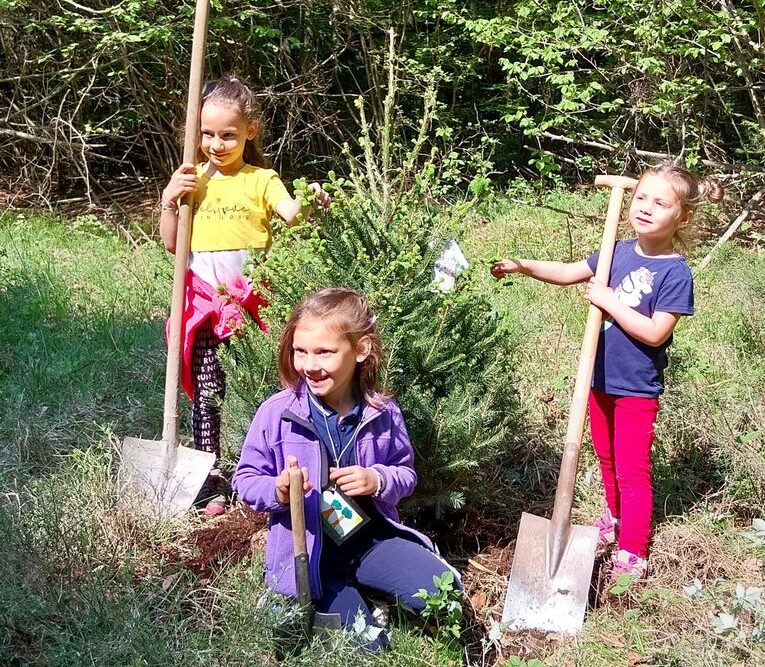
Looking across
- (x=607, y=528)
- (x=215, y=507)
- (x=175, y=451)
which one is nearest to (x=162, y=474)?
(x=175, y=451)

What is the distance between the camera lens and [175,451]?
362 cm

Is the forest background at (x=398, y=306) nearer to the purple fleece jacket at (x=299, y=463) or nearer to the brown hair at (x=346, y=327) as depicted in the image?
the purple fleece jacket at (x=299, y=463)

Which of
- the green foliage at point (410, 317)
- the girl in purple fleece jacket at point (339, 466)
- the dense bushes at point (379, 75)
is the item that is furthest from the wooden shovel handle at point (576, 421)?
the dense bushes at point (379, 75)

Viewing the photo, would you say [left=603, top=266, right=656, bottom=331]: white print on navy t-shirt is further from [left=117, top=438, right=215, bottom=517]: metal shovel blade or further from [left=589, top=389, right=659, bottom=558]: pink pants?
[left=117, top=438, right=215, bottom=517]: metal shovel blade

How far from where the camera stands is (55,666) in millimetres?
2490

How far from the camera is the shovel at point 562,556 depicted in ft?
9.80

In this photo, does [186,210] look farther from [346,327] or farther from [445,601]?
[445,601]

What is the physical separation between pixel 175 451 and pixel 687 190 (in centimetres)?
217

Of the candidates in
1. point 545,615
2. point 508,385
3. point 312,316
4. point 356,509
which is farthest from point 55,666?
point 508,385

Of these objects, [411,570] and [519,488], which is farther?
[519,488]

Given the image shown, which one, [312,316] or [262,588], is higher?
[312,316]

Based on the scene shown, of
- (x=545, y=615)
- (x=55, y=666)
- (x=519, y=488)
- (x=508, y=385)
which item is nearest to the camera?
(x=55, y=666)

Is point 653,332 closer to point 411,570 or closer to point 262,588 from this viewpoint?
point 411,570

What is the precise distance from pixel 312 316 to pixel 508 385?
1.05 metres
